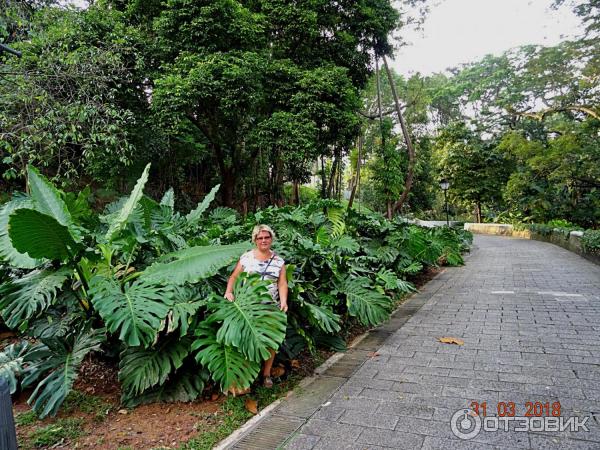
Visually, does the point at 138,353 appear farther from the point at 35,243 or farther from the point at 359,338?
the point at 359,338

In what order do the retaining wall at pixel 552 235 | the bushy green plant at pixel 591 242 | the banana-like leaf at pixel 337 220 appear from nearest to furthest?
the banana-like leaf at pixel 337 220 < the bushy green plant at pixel 591 242 < the retaining wall at pixel 552 235

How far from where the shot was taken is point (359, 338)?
14.3ft

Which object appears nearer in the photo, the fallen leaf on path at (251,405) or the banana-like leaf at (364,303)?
the fallen leaf on path at (251,405)

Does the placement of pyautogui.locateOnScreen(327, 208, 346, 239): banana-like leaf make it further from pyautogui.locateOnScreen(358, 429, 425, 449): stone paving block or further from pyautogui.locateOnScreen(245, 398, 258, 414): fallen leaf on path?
pyautogui.locateOnScreen(358, 429, 425, 449): stone paving block

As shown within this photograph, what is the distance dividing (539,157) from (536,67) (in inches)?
123

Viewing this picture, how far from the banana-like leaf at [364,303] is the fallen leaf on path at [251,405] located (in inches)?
55.7

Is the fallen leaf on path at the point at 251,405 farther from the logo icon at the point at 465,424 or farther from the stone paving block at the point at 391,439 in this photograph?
the logo icon at the point at 465,424

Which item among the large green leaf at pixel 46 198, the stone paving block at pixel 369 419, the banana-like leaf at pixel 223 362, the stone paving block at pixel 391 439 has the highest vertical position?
the large green leaf at pixel 46 198

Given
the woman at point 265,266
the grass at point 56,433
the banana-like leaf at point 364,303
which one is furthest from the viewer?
the banana-like leaf at point 364,303

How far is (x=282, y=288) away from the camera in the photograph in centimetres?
312

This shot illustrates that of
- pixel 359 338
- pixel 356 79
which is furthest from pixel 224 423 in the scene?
pixel 356 79

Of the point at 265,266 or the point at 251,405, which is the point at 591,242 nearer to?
the point at 265,266

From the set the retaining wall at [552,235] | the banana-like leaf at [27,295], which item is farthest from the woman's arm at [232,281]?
the retaining wall at [552,235]

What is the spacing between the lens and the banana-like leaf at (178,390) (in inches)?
111
